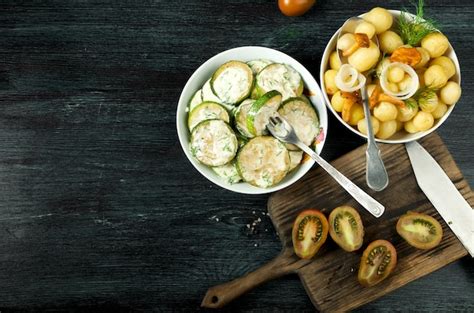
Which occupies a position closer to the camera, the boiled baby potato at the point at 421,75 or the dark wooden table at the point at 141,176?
the boiled baby potato at the point at 421,75

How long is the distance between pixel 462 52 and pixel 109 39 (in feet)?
4.09

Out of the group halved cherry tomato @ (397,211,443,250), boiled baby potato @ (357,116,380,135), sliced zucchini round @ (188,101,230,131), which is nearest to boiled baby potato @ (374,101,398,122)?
boiled baby potato @ (357,116,380,135)

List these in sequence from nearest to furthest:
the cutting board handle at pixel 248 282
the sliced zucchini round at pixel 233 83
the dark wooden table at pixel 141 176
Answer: the sliced zucchini round at pixel 233 83 → the cutting board handle at pixel 248 282 → the dark wooden table at pixel 141 176

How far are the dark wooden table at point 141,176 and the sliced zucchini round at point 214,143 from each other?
0.24 m

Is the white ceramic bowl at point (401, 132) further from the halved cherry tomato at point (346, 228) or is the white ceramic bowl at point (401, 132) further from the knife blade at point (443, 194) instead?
the halved cherry tomato at point (346, 228)

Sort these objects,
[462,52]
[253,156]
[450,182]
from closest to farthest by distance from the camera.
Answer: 1. [253,156]
2. [450,182]
3. [462,52]

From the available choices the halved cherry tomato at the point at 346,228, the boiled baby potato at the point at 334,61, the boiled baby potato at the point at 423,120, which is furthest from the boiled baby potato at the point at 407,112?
the halved cherry tomato at the point at 346,228

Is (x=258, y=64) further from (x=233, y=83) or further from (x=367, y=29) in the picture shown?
(x=367, y=29)

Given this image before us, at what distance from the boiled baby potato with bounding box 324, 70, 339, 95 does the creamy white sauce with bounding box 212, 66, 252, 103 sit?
24 cm

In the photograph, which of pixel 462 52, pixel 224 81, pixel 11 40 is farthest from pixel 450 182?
pixel 11 40

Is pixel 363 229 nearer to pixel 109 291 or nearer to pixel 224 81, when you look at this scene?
pixel 224 81

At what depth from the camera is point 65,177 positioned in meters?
1.87

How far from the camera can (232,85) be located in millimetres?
1638

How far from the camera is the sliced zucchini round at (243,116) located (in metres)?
1.62
